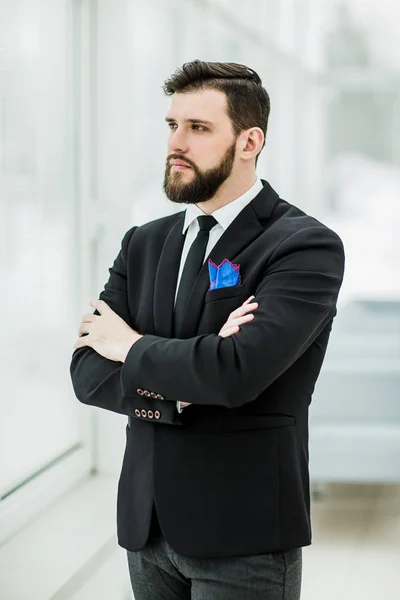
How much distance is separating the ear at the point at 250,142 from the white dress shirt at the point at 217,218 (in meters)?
0.07

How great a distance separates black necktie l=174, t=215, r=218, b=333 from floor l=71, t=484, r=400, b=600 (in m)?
1.25

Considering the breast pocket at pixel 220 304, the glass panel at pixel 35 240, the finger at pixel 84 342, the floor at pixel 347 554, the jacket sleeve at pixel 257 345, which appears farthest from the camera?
the floor at pixel 347 554

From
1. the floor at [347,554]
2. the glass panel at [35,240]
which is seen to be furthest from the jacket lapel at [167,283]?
the floor at [347,554]

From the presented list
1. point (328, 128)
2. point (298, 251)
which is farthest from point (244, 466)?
point (328, 128)

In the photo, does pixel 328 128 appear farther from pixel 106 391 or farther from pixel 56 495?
pixel 106 391

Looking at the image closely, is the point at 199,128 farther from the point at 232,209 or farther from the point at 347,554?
the point at 347,554

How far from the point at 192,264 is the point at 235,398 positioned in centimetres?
31

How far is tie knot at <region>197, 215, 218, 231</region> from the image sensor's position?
1.57m

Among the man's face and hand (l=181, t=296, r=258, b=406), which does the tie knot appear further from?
hand (l=181, t=296, r=258, b=406)

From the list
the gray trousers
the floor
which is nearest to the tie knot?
the gray trousers

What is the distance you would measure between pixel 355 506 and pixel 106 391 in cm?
283

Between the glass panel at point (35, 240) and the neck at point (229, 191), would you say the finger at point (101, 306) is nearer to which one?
the neck at point (229, 191)

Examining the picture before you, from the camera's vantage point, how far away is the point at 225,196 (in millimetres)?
1560

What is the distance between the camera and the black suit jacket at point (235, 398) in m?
1.39
